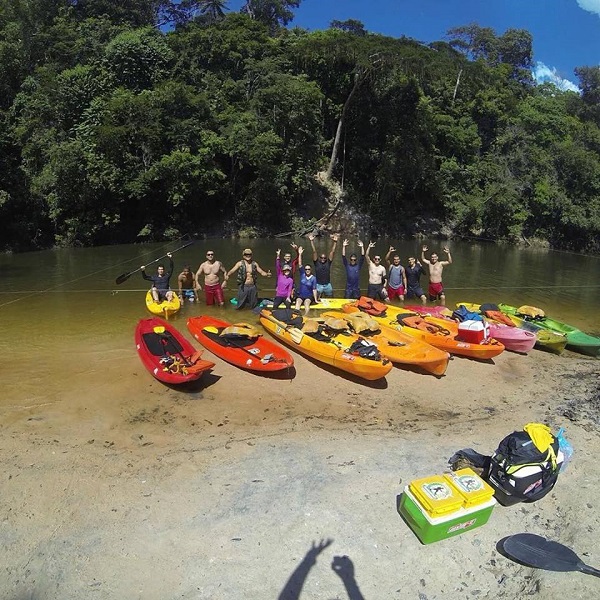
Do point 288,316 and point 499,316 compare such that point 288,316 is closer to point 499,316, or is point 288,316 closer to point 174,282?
point 499,316

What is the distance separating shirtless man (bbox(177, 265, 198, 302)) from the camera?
43.5 feet

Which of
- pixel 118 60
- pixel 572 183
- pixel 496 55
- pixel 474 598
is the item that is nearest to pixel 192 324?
pixel 474 598

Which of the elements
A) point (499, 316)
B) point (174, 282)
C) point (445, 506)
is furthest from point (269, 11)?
point (445, 506)

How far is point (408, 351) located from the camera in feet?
29.2

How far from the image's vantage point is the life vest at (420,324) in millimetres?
10047

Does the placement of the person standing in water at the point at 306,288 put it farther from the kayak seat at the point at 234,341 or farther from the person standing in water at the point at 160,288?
the person standing in water at the point at 160,288

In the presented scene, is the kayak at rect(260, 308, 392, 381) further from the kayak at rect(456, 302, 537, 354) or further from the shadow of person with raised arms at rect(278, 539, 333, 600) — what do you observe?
the shadow of person with raised arms at rect(278, 539, 333, 600)

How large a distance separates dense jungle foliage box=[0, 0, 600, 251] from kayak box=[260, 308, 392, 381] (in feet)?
64.9

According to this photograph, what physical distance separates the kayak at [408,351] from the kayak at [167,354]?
3000 mm

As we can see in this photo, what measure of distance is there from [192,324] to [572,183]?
111ft

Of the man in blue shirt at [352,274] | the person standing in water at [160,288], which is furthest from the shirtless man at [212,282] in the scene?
the man in blue shirt at [352,274]

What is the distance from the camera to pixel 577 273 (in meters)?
22.3

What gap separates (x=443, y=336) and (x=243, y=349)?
4.03 meters

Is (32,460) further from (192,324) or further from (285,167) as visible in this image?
(285,167)
